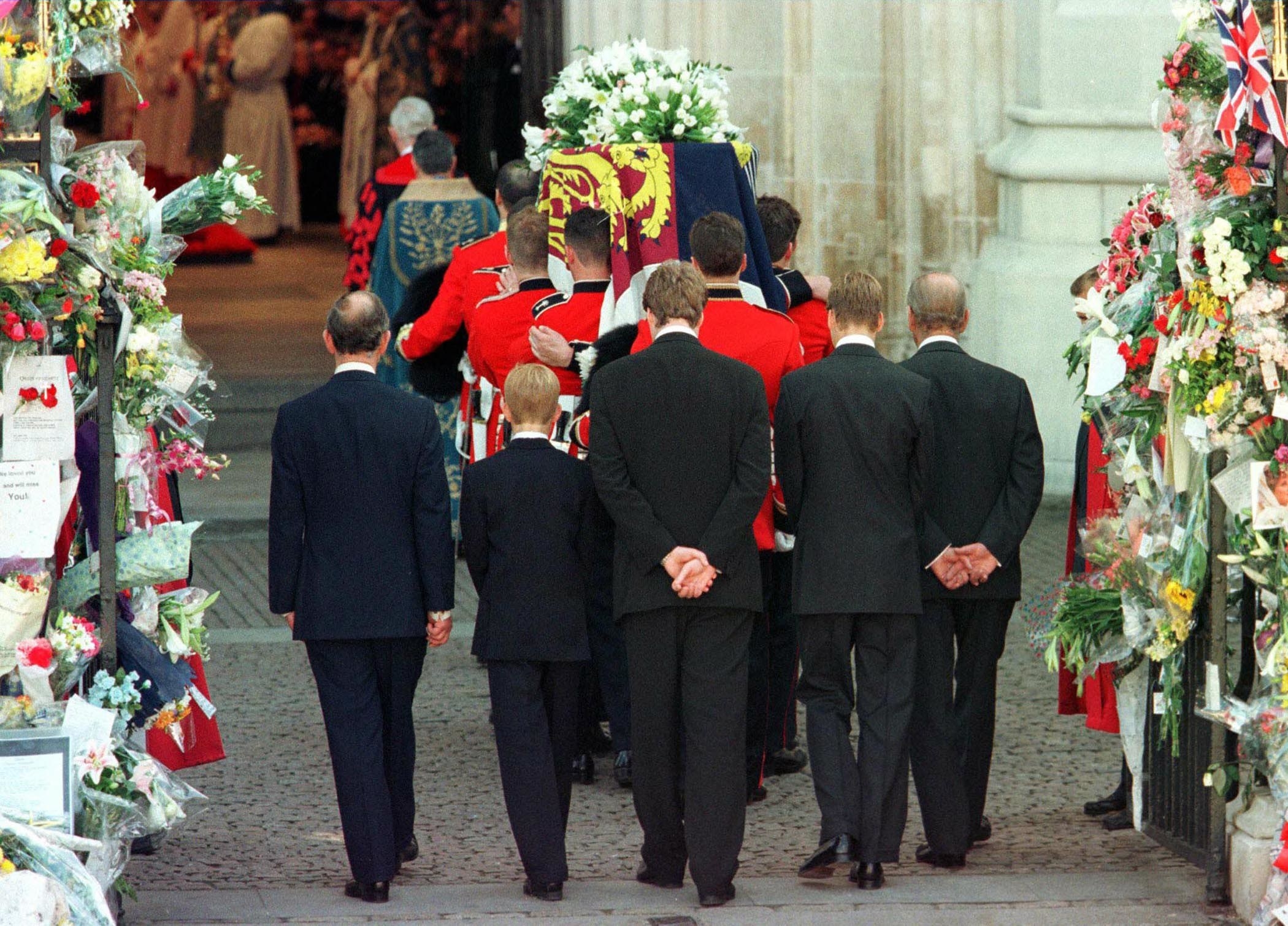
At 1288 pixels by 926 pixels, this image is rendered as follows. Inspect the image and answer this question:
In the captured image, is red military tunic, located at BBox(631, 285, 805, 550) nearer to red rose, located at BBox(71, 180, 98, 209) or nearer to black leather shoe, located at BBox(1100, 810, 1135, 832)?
black leather shoe, located at BBox(1100, 810, 1135, 832)

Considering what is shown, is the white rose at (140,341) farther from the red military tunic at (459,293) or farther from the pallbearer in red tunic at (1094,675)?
the pallbearer in red tunic at (1094,675)

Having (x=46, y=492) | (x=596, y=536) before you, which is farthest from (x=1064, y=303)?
(x=46, y=492)

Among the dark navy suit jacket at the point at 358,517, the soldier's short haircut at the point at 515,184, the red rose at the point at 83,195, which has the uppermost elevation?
the red rose at the point at 83,195

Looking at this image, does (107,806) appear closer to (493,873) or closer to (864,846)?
(493,873)

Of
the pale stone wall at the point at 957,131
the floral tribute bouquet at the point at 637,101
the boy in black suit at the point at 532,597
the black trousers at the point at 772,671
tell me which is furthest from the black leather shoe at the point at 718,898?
the pale stone wall at the point at 957,131

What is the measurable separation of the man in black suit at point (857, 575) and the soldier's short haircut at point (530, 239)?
1.65m

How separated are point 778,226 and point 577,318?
870mm

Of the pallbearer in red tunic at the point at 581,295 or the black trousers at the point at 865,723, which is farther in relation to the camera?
the pallbearer in red tunic at the point at 581,295

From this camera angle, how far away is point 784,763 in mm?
7062

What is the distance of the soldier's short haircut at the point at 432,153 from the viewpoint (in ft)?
33.9

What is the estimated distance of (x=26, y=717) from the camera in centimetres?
523

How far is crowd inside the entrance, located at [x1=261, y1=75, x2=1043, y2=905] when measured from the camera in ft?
18.7

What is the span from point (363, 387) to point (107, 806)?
51.6 inches

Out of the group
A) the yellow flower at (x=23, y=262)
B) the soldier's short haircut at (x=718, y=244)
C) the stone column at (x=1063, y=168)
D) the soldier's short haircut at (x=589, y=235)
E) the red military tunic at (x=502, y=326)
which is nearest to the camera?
the yellow flower at (x=23, y=262)
